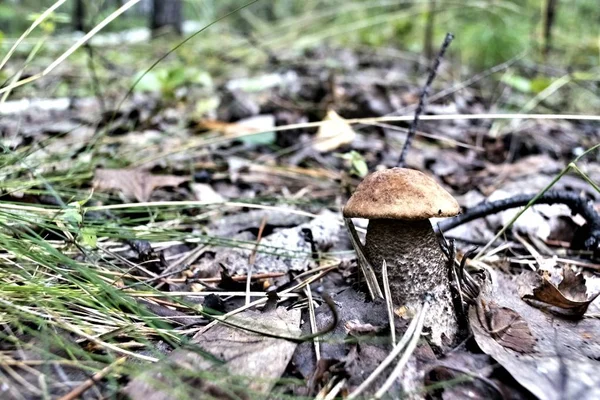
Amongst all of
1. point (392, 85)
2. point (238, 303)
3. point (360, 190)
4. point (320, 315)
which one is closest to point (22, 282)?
point (238, 303)

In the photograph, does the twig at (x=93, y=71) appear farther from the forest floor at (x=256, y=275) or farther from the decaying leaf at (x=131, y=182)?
the decaying leaf at (x=131, y=182)

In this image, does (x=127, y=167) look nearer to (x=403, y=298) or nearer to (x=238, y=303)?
(x=238, y=303)

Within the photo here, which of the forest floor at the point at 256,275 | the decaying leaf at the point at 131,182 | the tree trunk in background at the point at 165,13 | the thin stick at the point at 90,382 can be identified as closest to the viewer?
the thin stick at the point at 90,382

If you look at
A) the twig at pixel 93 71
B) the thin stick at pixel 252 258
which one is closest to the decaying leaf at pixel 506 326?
the thin stick at pixel 252 258

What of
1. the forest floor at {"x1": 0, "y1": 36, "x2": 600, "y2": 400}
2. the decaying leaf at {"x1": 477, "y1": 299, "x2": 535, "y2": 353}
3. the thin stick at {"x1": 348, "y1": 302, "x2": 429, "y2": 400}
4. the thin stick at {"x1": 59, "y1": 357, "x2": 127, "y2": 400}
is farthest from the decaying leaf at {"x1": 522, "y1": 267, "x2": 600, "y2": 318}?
the thin stick at {"x1": 59, "y1": 357, "x2": 127, "y2": 400}

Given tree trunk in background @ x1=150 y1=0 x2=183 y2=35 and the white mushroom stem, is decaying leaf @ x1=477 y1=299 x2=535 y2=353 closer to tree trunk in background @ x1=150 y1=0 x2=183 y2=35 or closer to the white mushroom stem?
the white mushroom stem

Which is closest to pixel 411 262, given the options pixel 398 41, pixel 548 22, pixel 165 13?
pixel 548 22
